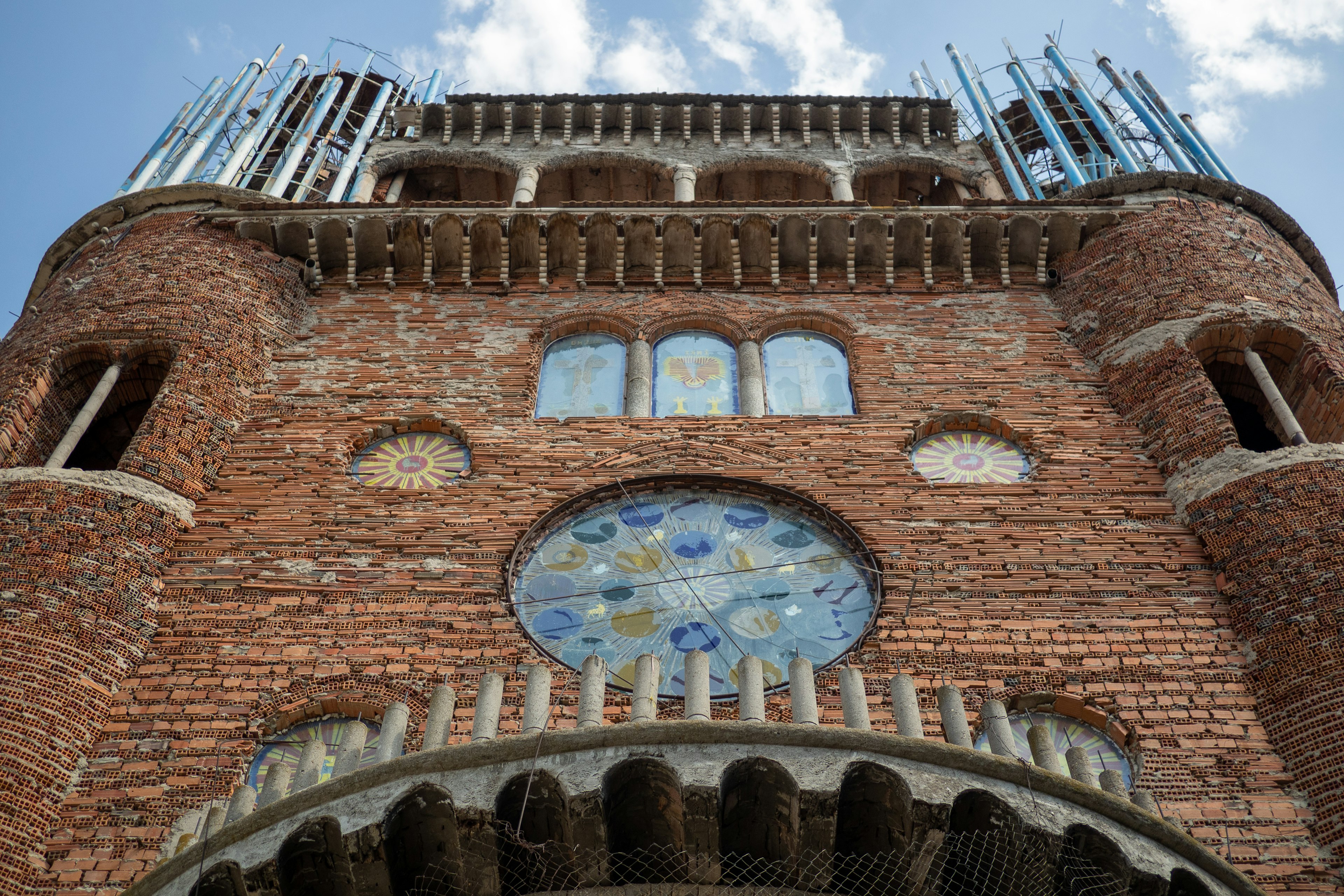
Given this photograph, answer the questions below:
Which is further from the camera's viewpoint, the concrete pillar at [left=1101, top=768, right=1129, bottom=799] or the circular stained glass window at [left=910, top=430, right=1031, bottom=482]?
the circular stained glass window at [left=910, top=430, right=1031, bottom=482]

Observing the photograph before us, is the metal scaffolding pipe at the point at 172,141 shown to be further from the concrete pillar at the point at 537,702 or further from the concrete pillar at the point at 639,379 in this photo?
the concrete pillar at the point at 537,702

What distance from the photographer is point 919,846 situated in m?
7.16

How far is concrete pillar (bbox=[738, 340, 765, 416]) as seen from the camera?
1362cm

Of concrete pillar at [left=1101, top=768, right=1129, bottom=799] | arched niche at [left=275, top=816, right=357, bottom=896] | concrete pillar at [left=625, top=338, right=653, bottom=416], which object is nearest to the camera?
arched niche at [left=275, top=816, right=357, bottom=896]

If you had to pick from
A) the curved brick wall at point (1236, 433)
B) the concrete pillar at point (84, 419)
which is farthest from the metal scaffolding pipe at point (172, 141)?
the curved brick wall at point (1236, 433)

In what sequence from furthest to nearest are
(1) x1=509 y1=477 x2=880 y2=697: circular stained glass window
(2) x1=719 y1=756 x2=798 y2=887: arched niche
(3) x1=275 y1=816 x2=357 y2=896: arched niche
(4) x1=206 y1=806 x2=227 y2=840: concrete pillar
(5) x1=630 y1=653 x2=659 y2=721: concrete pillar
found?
(1) x1=509 y1=477 x2=880 y2=697: circular stained glass window, (5) x1=630 y1=653 x2=659 y2=721: concrete pillar, (4) x1=206 y1=806 x2=227 y2=840: concrete pillar, (2) x1=719 y1=756 x2=798 y2=887: arched niche, (3) x1=275 y1=816 x2=357 y2=896: arched niche

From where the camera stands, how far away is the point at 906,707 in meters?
7.75

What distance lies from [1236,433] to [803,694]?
6.51 m

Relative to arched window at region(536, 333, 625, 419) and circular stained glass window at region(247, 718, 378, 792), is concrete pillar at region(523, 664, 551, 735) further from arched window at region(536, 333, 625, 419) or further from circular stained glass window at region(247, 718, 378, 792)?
arched window at region(536, 333, 625, 419)

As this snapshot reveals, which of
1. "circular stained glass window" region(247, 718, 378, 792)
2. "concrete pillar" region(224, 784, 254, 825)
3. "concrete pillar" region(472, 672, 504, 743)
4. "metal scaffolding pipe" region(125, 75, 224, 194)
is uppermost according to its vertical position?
"metal scaffolding pipe" region(125, 75, 224, 194)

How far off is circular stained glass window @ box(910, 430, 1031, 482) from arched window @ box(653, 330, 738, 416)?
1.84 m

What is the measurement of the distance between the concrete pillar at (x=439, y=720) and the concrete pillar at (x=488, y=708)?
139 mm

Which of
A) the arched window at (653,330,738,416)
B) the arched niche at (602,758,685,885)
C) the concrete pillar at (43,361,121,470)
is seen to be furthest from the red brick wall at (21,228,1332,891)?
the arched niche at (602,758,685,885)

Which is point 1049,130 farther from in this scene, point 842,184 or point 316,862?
point 316,862
